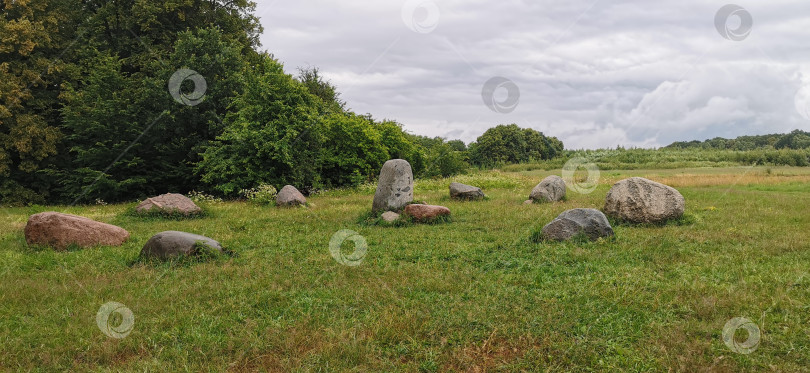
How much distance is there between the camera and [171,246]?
34.9ft

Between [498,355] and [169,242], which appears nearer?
[498,355]

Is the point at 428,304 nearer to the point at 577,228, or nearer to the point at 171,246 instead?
the point at 577,228

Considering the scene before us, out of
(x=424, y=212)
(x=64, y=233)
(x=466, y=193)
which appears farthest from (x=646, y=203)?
(x=64, y=233)

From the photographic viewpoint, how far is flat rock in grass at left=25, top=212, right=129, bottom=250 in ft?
40.7

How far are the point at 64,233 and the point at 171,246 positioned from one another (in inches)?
164

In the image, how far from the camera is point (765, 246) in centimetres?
1105

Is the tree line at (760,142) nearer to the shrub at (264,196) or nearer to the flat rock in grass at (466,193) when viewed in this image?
the flat rock in grass at (466,193)

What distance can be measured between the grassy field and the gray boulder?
774 cm

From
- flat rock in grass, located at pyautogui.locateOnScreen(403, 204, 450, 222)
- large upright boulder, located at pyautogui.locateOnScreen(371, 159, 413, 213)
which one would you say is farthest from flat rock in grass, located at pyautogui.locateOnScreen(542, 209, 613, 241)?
large upright boulder, located at pyautogui.locateOnScreen(371, 159, 413, 213)

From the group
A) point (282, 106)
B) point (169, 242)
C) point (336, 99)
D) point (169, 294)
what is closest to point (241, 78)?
point (282, 106)

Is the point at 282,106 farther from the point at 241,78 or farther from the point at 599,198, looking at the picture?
the point at 599,198

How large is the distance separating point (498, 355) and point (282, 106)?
24.8m

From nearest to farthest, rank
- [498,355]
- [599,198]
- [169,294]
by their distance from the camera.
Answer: [498,355], [169,294], [599,198]

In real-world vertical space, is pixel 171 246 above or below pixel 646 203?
below
